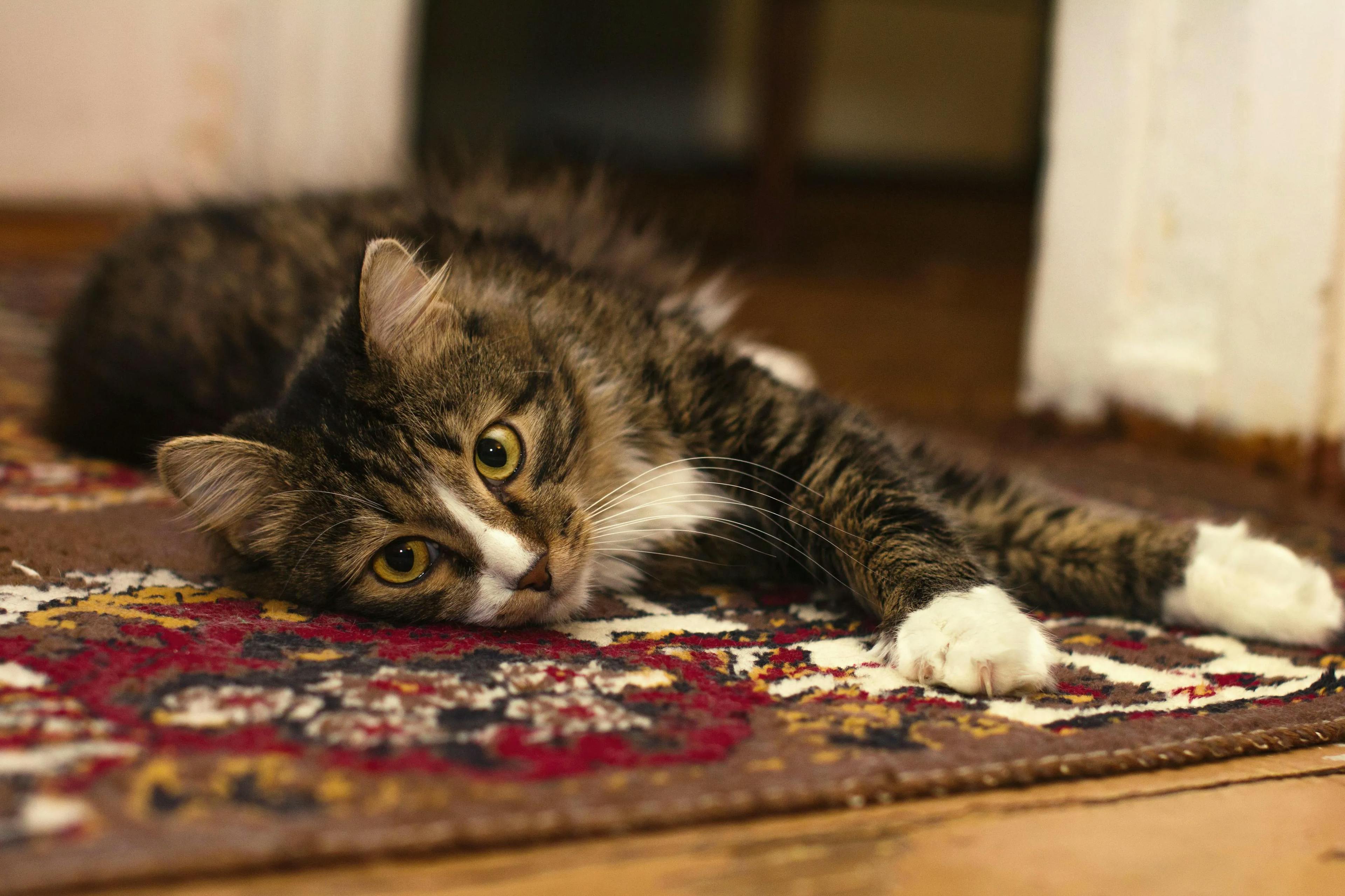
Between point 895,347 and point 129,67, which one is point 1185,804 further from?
point 129,67

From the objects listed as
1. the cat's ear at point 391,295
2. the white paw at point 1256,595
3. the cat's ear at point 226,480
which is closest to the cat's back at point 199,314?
the cat's ear at point 391,295

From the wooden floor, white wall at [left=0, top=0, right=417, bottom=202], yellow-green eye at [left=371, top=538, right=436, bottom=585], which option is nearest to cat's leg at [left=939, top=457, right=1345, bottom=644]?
the wooden floor

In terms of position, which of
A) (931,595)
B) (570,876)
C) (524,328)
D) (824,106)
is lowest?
(570,876)

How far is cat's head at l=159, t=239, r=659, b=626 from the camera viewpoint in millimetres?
1175

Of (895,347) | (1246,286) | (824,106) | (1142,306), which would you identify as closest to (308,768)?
(1246,286)

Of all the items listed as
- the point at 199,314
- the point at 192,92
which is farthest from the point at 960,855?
the point at 192,92

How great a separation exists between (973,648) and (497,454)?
1.85 ft

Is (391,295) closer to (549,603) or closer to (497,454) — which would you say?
(497,454)

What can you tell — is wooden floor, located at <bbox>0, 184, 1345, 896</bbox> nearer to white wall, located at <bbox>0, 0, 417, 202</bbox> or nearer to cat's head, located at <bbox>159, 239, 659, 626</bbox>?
cat's head, located at <bbox>159, 239, 659, 626</bbox>

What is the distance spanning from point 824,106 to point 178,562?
6.10 metres

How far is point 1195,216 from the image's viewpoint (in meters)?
2.24

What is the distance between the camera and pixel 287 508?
1.23 meters

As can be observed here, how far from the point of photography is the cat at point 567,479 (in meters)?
1.18

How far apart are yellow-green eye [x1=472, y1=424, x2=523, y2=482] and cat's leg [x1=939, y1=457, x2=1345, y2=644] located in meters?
0.59
